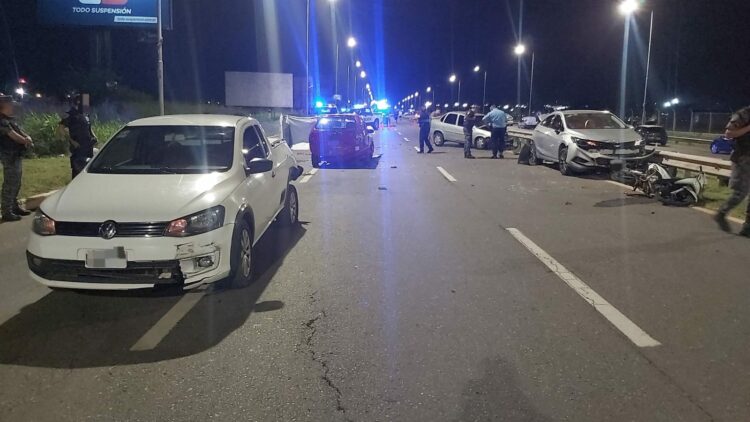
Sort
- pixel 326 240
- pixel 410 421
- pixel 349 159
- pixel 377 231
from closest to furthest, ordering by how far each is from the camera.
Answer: pixel 410 421
pixel 326 240
pixel 377 231
pixel 349 159

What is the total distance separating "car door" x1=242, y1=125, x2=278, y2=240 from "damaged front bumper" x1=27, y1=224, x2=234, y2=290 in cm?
116

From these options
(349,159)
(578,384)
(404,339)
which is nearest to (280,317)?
(404,339)

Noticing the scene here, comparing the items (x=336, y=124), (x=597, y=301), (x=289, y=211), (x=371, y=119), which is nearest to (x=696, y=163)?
(x=597, y=301)

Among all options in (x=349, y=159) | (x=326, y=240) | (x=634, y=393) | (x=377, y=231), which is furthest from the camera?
(x=349, y=159)

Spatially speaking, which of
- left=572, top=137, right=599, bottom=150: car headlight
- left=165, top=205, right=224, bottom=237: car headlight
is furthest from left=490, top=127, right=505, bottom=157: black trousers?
left=165, top=205, right=224, bottom=237: car headlight

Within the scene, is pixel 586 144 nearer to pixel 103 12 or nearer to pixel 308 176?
pixel 308 176

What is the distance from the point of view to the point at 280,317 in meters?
5.21

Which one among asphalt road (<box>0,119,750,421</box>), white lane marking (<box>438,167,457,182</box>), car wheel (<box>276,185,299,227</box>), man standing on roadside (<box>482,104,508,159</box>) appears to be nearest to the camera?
asphalt road (<box>0,119,750,421</box>)

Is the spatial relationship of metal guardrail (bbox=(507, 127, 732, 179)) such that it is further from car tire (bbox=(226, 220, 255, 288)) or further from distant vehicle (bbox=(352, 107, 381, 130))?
distant vehicle (bbox=(352, 107, 381, 130))

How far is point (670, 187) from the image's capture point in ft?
38.4

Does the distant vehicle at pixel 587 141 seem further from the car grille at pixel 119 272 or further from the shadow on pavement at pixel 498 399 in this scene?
the car grille at pixel 119 272

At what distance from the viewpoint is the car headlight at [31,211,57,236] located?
5.06 m

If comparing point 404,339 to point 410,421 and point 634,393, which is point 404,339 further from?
point 634,393

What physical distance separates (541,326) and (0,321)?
14.9ft
